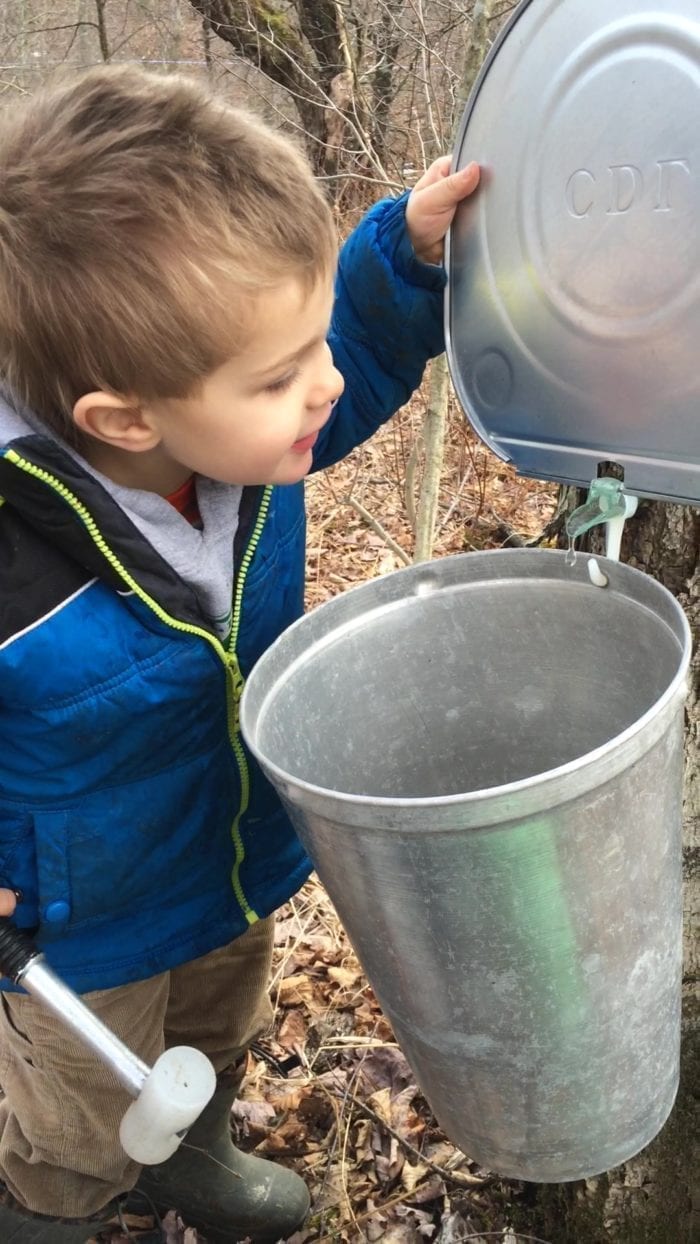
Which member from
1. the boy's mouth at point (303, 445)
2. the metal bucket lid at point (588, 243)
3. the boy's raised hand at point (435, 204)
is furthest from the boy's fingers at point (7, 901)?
the boy's raised hand at point (435, 204)

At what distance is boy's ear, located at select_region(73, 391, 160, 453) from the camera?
109 centimetres

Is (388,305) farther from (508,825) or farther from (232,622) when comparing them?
(508,825)

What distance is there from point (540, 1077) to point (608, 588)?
50 cm

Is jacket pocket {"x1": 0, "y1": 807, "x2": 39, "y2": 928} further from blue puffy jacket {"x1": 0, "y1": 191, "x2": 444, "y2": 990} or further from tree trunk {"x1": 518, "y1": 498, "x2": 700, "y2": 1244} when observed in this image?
tree trunk {"x1": 518, "y1": 498, "x2": 700, "y2": 1244}

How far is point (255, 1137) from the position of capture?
2.00m

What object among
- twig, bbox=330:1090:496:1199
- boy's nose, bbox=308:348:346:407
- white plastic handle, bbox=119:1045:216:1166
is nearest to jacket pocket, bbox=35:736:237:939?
white plastic handle, bbox=119:1045:216:1166

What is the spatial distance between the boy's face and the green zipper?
131mm

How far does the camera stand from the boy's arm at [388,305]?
119cm

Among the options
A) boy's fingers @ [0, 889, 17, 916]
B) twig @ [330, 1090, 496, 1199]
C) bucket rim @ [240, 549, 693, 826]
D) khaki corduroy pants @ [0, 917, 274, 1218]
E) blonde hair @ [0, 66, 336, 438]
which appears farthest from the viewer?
twig @ [330, 1090, 496, 1199]

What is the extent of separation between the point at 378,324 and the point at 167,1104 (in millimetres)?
973

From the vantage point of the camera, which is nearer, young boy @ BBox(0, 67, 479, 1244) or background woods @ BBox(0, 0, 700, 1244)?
young boy @ BBox(0, 67, 479, 1244)

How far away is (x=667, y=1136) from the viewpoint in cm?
142

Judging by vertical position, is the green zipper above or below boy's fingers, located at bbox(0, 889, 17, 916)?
above

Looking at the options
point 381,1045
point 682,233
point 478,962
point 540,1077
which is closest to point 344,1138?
Answer: point 381,1045
